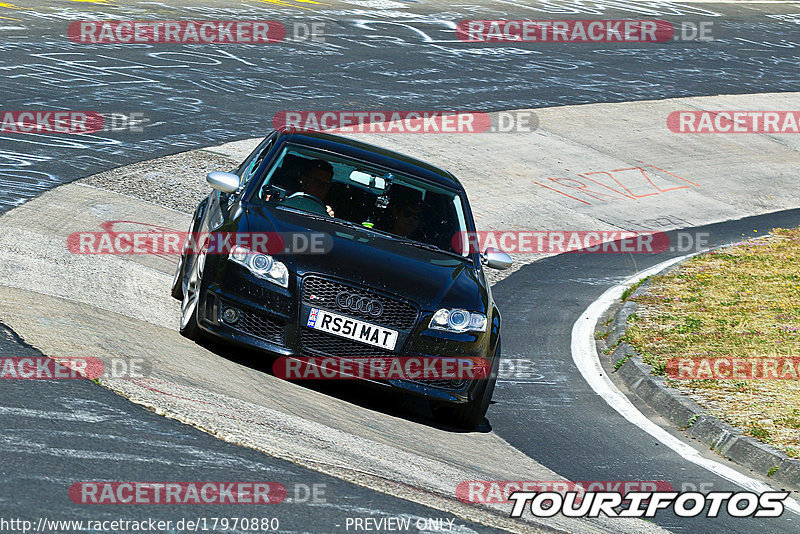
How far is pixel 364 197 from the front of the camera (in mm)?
8469

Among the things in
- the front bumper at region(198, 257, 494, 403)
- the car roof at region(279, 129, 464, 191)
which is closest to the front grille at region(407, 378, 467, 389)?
the front bumper at region(198, 257, 494, 403)

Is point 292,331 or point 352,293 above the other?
point 352,293

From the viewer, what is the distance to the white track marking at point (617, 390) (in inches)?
303

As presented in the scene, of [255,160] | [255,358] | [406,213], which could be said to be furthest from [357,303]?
[255,160]

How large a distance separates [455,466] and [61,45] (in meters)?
15.4

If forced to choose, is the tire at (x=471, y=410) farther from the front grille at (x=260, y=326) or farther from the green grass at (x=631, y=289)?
the green grass at (x=631, y=289)

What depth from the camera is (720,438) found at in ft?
27.2

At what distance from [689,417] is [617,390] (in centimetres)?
111

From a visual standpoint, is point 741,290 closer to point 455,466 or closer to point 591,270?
point 591,270

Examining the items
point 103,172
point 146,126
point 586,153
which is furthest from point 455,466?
point 586,153

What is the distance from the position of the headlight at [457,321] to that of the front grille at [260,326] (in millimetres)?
993

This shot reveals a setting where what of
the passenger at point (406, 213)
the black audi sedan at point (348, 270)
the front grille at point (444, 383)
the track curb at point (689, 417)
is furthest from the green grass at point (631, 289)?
the front grille at point (444, 383)

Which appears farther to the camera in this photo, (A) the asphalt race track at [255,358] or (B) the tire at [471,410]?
(B) the tire at [471,410]

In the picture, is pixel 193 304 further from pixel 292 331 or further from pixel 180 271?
pixel 180 271
